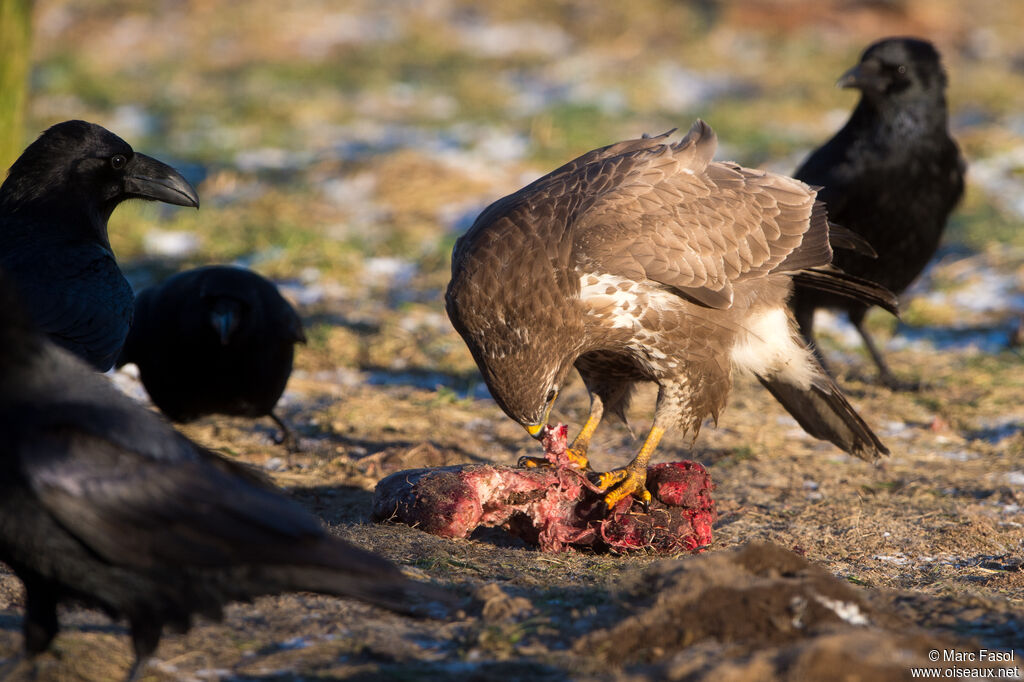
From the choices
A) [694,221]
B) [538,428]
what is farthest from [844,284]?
[538,428]

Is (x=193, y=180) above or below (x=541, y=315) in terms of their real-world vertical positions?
above

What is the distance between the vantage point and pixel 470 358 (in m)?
7.48

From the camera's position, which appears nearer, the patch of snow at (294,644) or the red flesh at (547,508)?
the patch of snow at (294,644)

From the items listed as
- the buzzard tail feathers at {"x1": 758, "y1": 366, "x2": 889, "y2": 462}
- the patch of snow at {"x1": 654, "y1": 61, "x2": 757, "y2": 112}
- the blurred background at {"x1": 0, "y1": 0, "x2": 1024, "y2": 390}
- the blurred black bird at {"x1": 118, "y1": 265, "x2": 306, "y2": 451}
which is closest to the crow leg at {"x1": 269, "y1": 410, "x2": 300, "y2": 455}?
the blurred black bird at {"x1": 118, "y1": 265, "x2": 306, "y2": 451}

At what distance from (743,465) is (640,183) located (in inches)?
67.0

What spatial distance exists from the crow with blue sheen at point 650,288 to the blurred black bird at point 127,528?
5.76ft

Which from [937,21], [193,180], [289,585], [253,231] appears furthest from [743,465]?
[937,21]

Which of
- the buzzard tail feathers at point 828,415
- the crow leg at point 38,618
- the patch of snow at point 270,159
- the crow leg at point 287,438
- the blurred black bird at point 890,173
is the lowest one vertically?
the crow leg at point 38,618

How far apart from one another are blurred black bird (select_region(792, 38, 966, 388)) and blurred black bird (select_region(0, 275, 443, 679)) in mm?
4510

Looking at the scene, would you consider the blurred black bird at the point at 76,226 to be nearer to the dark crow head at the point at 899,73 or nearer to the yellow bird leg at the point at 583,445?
the yellow bird leg at the point at 583,445

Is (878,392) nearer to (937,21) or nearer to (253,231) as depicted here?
(253,231)

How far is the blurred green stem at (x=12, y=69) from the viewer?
25.2ft

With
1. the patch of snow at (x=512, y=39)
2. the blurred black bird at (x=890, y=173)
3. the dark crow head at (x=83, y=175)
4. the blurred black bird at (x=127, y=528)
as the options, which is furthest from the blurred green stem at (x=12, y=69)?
the patch of snow at (x=512, y=39)

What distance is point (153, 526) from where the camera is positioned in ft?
9.58
